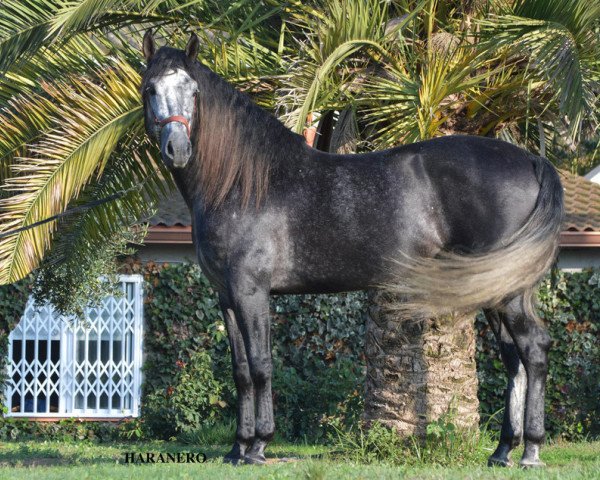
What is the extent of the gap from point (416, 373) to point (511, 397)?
119 cm

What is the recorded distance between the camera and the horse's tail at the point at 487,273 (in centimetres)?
553

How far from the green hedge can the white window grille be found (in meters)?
0.26

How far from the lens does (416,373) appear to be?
7152 millimetres

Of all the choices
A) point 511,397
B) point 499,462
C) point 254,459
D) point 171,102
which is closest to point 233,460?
point 254,459

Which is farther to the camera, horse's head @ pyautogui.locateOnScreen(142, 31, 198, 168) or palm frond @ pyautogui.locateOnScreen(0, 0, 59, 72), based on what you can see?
palm frond @ pyautogui.locateOnScreen(0, 0, 59, 72)

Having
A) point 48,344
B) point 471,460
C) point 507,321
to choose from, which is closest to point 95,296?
point 48,344

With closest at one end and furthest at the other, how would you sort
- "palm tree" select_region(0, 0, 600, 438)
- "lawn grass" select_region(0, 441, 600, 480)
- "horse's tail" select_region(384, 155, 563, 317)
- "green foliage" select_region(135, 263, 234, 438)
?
"lawn grass" select_region(0, 441, 600, 480) → "horse's tail" select_region(384, 155, 563, 317) → "palm tree" select_region(0, 0, 600, 438) → "green foliage" select_region(135, 263, 234, 438)

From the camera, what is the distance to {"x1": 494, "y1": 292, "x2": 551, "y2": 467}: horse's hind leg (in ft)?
18.8

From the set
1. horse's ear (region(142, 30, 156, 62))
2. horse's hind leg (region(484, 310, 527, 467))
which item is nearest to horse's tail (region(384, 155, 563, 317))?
horse's hind leg (region(484, 310, 527, 467))

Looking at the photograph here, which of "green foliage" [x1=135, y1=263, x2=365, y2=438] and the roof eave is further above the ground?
the roof eave

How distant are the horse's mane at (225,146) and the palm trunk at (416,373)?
1.67 m

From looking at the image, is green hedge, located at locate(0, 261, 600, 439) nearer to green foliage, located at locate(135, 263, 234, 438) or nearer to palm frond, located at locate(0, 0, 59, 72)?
green foliage, located at locate(135, 263, 234, 438)

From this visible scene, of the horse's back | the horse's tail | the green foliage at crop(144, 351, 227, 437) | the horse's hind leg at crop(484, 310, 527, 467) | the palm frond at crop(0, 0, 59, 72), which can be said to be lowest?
the green foliage at crop(144, 351, 227, 437)

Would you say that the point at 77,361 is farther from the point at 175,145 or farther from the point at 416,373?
the point at 175,145
